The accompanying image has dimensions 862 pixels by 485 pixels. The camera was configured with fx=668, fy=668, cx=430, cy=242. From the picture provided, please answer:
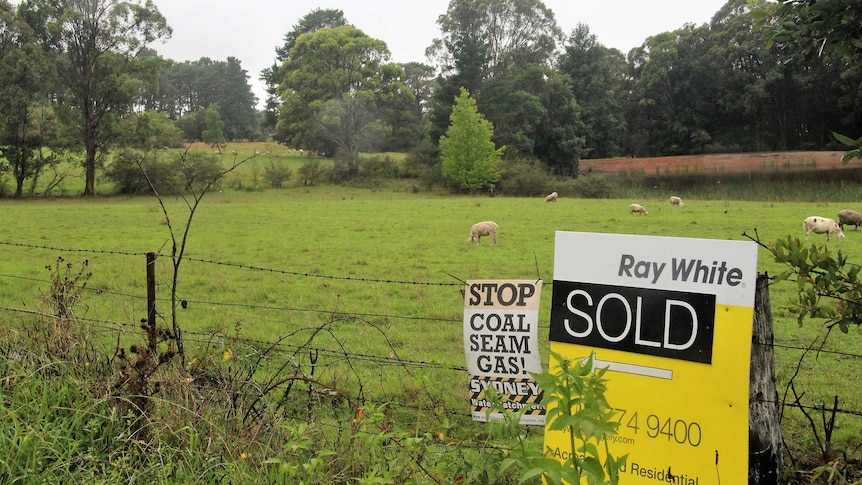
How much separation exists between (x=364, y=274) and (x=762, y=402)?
32.6 feet

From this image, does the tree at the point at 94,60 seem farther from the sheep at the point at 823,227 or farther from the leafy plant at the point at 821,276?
the leafy plant at the point at 821,276

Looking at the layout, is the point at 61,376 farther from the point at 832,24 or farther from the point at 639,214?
the point at 639,214

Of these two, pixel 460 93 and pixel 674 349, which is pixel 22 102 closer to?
pixel 460 93

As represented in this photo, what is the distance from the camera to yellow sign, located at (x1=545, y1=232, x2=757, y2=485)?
2.75 metres

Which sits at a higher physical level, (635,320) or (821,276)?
(821,276)

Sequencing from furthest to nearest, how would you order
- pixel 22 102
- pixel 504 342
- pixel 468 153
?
pixel 468 153
pixel 22 102
pixel 504 342

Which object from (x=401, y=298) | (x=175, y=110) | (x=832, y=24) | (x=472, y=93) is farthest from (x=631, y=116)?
(x=832, y=24)

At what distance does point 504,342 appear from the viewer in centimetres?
363

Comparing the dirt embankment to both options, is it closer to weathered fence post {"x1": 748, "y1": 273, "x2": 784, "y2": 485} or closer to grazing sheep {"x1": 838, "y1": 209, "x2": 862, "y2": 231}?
grazing sheep {"x1": 838, "y1": 209, "x2": 862, "y2": 231}

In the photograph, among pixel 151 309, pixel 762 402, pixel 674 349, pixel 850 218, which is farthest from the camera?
pixel 850 218


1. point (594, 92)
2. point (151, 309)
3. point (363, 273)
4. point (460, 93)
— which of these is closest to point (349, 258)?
point (363, 273)

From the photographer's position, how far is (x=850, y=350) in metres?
7.25

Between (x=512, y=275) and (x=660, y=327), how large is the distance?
9.39 meters

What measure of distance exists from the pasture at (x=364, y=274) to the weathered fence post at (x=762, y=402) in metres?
0.33
